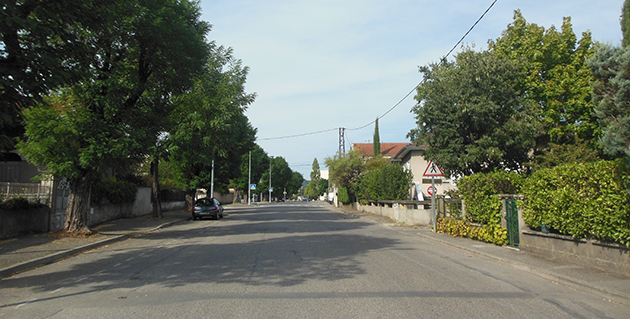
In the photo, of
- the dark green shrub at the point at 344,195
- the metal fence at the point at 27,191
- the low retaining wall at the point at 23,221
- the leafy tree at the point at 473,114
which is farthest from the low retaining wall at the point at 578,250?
the dark green shrub at the point at 344,195

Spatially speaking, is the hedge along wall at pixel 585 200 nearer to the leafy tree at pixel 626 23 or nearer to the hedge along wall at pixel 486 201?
the leafy tree at pixel 626 23

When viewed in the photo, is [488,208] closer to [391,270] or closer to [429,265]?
[429,265]

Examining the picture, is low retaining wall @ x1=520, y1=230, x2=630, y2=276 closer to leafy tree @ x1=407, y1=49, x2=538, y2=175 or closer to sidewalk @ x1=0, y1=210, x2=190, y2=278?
leafy tree @ x1=407, y1=49, x2=538, y2=175

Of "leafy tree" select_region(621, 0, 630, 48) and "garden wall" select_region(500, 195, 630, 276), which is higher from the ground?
"leafy tree" select_region(621, 0, 630, 48)

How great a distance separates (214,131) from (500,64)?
53.6 ft

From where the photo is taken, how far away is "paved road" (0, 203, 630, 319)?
5.86 meters

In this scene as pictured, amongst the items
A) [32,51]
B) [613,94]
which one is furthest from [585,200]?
[32,51]

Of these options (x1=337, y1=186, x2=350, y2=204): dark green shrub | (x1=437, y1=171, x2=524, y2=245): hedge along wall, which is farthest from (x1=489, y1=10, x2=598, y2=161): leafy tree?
(x1=337, y1=186, x2=350, y2=204): dark green shrub

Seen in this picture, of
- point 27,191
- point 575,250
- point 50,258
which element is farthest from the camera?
point 27,191

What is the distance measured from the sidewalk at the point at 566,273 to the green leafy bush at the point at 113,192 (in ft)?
57.0

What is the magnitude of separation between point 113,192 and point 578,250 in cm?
2167

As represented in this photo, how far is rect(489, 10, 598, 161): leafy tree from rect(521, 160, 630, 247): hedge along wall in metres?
15.0

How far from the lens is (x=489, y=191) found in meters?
13.8

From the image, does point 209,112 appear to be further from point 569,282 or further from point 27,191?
point 569,282
